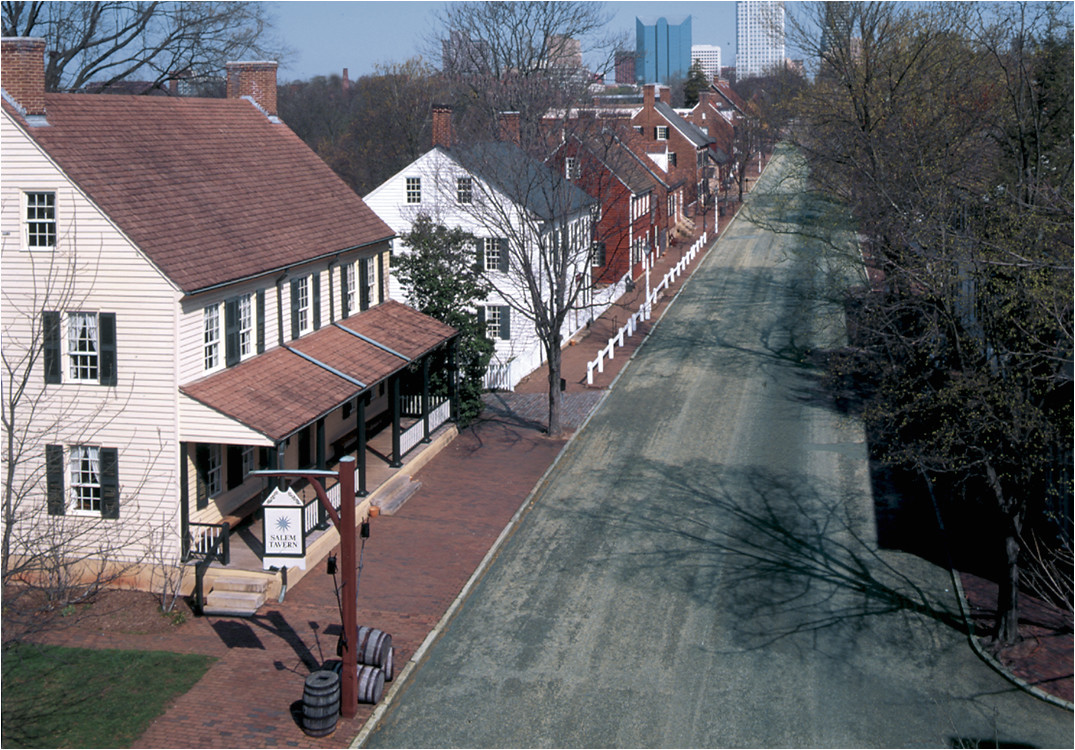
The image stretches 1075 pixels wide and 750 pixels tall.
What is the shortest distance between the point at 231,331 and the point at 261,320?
4.28 feet

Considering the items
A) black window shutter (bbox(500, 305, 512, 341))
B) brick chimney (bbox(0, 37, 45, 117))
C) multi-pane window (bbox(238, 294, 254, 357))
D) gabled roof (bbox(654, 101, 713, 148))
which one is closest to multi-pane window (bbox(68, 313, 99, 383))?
multi-pane window (bbox(238, 294, 254, 357))

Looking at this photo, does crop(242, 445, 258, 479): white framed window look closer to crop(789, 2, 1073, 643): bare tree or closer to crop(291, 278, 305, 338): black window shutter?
crop(291, 278, 305, 338): black window shutter

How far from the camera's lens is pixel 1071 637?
59.3 feet

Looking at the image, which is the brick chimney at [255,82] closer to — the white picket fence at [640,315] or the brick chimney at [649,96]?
the white picket fence at [640,315]

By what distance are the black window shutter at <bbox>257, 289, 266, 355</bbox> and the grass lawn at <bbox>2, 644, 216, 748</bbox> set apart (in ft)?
24.7

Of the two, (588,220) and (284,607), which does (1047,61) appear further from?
(284,607)

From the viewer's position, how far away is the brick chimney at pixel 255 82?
99.6 ft

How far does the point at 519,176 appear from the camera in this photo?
3052cm

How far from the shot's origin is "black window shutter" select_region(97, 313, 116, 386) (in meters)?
20.5

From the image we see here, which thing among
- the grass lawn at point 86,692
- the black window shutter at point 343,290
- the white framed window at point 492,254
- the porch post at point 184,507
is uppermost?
the white framed window at point 492,254

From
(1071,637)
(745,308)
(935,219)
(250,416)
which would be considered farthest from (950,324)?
(745,308)

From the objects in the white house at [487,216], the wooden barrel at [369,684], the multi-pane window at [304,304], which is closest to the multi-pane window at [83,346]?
the multi-pane window at [304,304]

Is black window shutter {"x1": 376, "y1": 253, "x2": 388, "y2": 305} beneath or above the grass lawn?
above

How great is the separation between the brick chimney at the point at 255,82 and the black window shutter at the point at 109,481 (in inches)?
523
